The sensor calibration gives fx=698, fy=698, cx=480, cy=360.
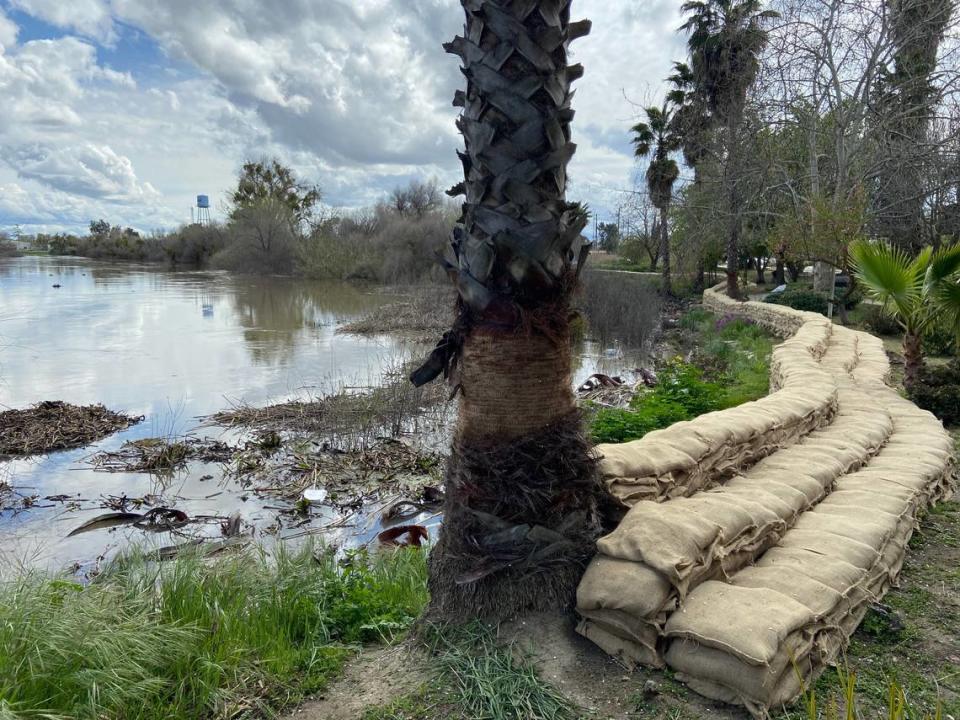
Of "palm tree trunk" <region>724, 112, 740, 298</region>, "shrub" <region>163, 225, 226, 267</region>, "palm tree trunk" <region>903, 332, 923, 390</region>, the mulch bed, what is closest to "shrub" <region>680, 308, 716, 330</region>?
"palm tree trunk" <region>724, 112, 740, 298</region>

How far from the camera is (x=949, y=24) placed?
17266 millimetres

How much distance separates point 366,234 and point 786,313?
3785 centimetres

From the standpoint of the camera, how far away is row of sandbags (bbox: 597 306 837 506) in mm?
3654

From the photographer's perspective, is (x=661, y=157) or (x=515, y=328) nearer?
(x=515, y=328)

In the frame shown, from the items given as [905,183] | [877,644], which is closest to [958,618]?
[877,644]

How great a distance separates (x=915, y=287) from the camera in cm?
748

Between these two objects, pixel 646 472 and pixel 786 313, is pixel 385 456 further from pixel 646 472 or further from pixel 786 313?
pixel 786 313

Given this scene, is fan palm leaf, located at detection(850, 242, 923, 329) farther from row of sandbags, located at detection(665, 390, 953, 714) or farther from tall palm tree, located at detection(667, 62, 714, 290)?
tall palm tree, located at detection(667, 62, 714, 290)

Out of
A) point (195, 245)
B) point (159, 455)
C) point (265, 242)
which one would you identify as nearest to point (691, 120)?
point (159, 455)

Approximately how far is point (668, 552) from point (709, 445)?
57.9 inches

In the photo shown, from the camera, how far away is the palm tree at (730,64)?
21516 mm

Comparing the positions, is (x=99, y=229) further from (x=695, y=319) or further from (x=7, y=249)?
(x=695, y=319)

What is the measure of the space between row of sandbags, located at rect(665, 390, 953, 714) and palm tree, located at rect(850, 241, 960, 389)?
348cm

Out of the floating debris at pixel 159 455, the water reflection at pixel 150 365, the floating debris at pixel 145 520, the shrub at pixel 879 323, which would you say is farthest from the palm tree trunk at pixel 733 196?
the floating debris at pixel 145 520
